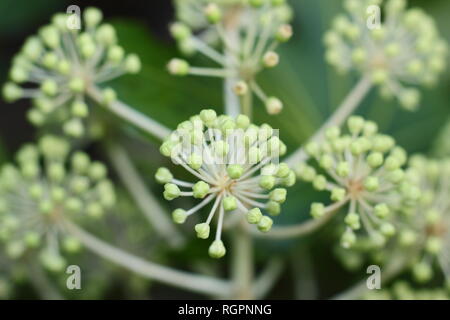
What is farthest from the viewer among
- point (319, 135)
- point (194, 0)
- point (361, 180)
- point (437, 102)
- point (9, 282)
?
point (437, 102)

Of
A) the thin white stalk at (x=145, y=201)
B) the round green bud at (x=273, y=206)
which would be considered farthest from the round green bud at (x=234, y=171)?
the thin white stalk at (x=145, y=201)

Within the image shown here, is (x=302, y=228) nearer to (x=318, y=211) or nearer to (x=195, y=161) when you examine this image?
(x=318, y=211)

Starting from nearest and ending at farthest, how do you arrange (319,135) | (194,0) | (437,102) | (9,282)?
(319,135) → (194,0) → (9,282) → (437,102)

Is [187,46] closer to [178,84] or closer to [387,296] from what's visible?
[178,84]

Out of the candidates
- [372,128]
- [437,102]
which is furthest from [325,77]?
[372,128]

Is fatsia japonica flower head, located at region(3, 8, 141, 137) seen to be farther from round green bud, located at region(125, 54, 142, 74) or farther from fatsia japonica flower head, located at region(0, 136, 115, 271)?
fatsia japonica flower head, located at region(0, 136, 115, 271)

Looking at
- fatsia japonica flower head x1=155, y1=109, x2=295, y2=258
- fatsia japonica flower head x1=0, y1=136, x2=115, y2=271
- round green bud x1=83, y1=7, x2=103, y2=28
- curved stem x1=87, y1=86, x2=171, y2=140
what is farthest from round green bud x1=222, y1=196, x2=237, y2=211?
round green bud x1=83, y1=7, x2=103, y2=28
